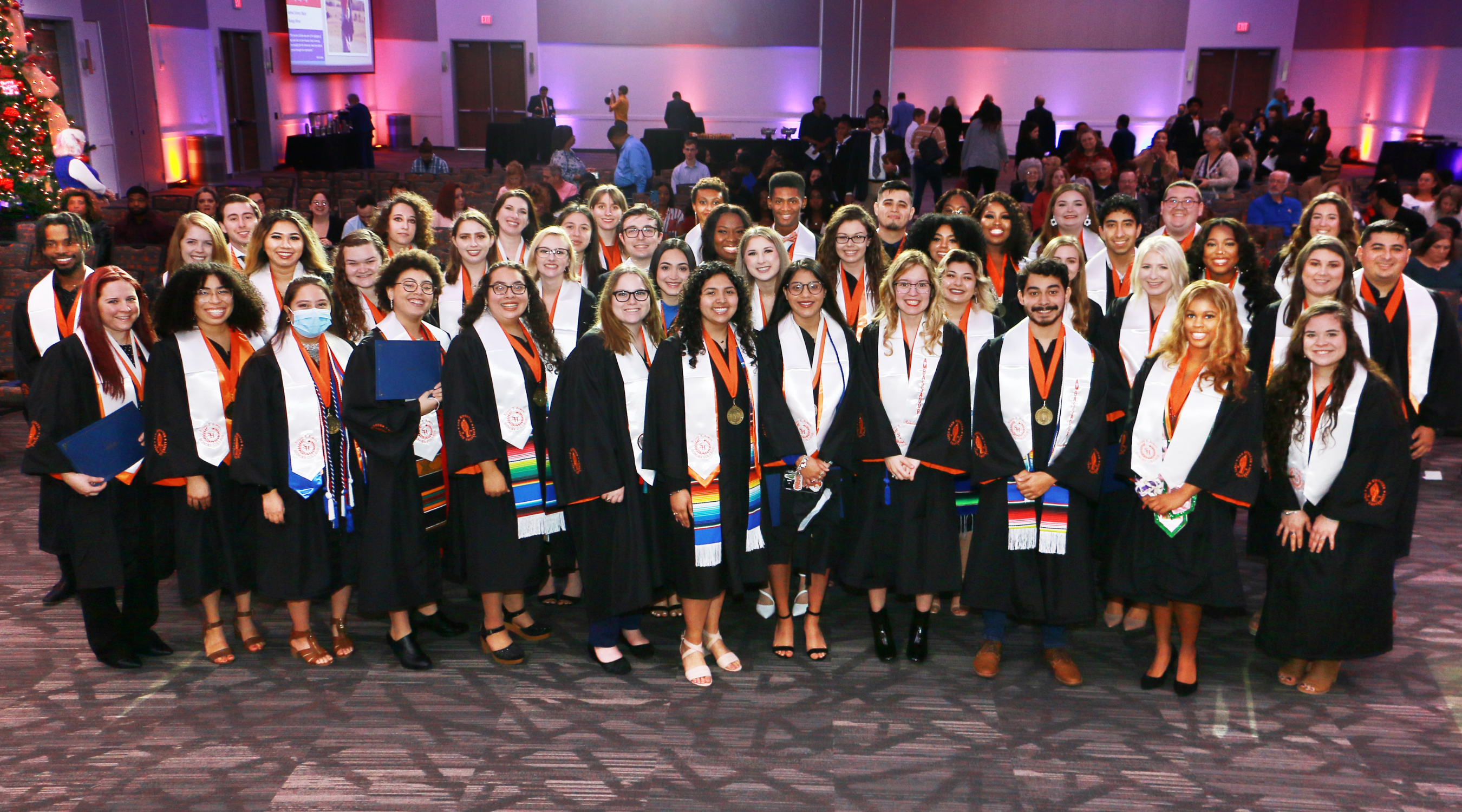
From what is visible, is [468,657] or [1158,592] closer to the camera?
[1158,592]

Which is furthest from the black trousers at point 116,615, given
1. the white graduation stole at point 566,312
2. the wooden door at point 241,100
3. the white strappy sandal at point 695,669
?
the wooden door at point 241,100

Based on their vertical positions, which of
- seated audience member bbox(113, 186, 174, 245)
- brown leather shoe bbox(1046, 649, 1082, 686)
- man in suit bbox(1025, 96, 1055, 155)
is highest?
man in suit bbox(1025, 96, 1055, 155)

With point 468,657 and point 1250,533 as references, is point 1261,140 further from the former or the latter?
point 468,657

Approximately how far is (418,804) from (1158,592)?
272cm

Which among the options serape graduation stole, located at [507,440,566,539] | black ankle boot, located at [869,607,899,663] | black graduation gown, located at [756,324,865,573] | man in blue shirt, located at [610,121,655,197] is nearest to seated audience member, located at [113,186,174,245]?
man in blue shirt, located at [610,121,655,197]

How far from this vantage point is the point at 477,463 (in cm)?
387

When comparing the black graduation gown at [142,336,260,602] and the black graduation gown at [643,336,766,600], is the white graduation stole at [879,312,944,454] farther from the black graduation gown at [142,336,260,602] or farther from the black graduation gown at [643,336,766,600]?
the black graduation gown at [142,336,260,602]

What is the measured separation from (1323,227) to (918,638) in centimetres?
268

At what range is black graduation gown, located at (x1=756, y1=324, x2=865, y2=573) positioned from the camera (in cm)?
393

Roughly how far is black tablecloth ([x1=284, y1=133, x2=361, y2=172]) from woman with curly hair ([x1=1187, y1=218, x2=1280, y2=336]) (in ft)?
49.6

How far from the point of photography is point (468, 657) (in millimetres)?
4137

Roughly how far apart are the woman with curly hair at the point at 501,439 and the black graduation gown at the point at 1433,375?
11.5 feet

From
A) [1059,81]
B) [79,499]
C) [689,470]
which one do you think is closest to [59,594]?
[79,499]

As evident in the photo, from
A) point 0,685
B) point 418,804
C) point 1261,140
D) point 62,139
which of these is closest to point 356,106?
point 62,139
